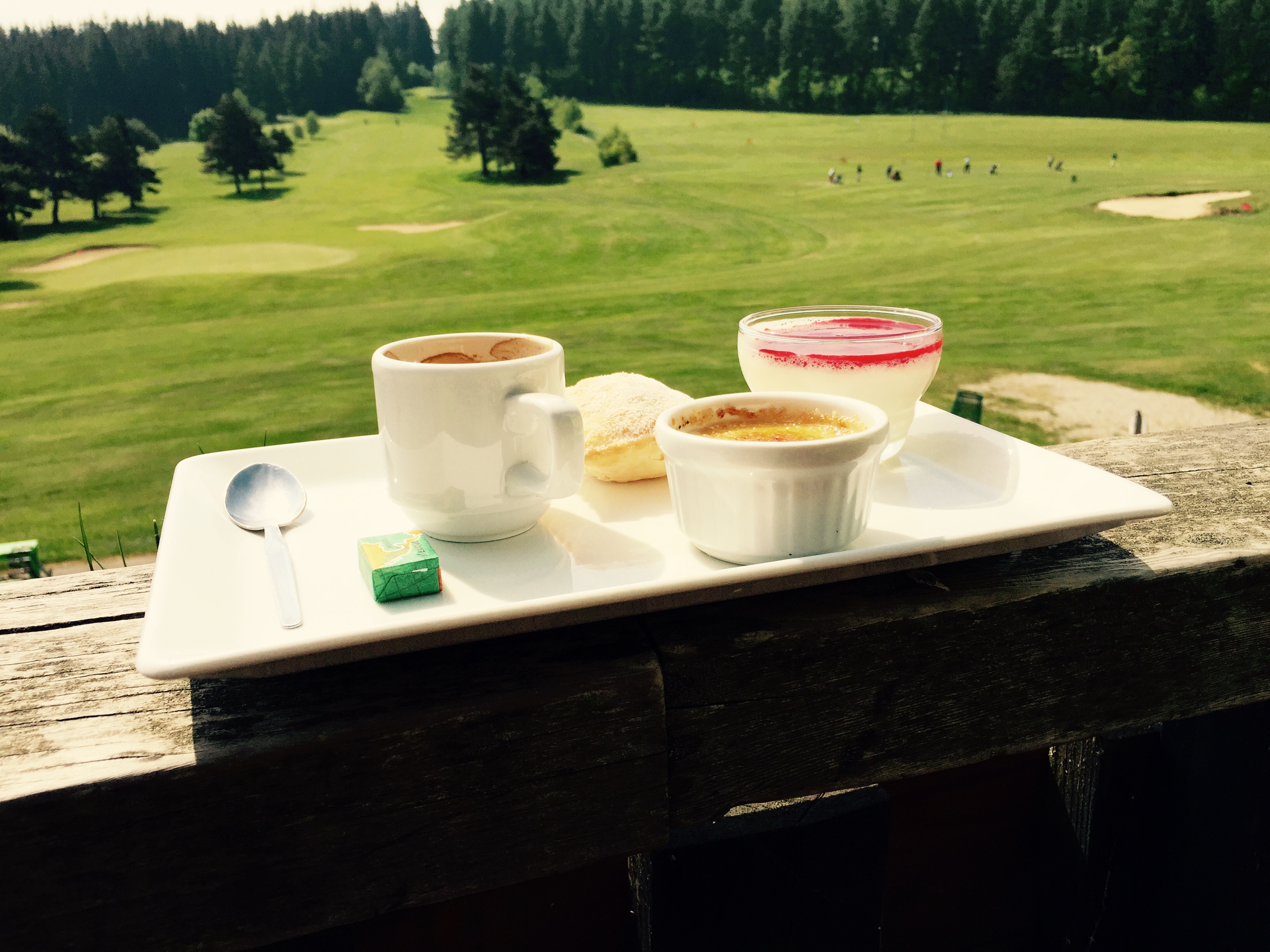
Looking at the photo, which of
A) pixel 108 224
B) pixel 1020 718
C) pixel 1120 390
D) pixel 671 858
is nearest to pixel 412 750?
pixel 671 858

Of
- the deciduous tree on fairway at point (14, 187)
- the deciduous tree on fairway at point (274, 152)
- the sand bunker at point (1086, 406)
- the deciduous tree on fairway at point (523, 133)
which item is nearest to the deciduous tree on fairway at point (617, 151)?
the deciduous tree on fairway at point (523, 133)

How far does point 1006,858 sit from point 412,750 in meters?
0.79

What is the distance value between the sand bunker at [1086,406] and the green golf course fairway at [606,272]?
0.54 metres

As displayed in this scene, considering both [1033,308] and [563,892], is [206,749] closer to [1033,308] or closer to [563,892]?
[563,892]

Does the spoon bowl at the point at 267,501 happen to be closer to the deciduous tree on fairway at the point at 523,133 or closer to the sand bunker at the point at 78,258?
the sand bunker at the point at 78,258

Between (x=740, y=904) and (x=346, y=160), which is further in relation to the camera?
(x=346, y=160)

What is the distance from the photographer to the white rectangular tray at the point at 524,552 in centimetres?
72

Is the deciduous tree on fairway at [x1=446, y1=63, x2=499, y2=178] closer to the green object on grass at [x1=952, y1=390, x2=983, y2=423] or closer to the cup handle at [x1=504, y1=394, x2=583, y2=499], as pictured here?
the green object on grass at [x1=952, y1=390, x2=983, y2=423]

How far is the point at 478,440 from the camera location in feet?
3.04

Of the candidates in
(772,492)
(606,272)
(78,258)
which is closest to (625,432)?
(772,492)

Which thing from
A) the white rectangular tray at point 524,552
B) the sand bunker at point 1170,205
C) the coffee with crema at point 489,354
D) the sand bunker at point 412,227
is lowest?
the sand bunker at point 412,227

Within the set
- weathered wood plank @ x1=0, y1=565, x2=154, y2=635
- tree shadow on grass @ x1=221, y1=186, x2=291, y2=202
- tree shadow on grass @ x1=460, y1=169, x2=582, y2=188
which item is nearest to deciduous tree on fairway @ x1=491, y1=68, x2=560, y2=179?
tree shadow on grass @ x1=460, y1=169, x2=582, y2=188

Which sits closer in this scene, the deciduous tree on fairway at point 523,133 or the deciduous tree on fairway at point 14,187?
the deciduous tree on fairway at point 14,187

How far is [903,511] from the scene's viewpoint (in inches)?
39.8
